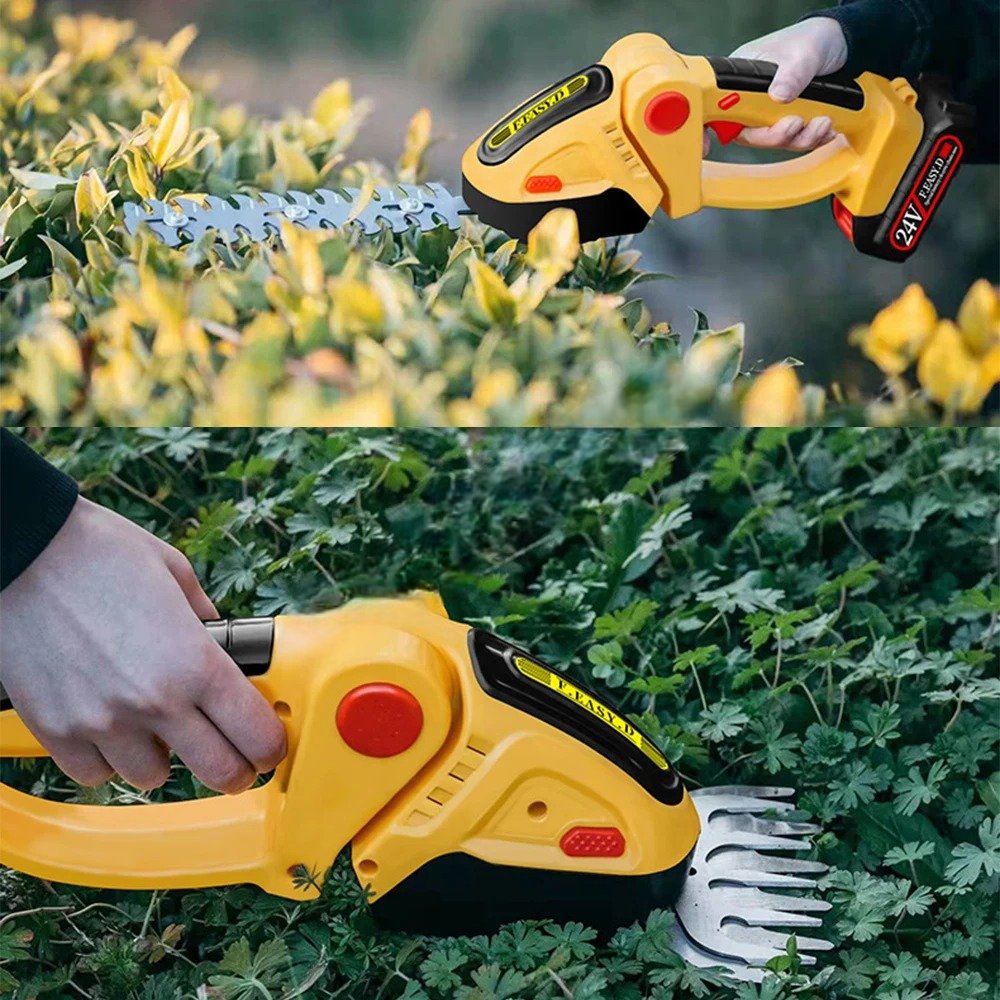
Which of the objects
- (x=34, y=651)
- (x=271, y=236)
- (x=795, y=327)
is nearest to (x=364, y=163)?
(x=271, y=236)

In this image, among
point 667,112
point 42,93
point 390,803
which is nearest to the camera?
point 390,803

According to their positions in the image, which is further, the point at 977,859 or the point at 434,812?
the point at 977,859

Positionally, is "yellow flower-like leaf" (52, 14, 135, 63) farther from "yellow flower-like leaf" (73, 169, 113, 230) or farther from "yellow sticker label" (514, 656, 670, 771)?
"yellow sticker label" (514, 656, 670, 771)

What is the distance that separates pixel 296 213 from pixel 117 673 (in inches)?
27.4

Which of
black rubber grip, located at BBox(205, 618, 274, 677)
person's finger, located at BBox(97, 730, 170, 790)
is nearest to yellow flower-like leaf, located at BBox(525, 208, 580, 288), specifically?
black rubber grip, located at BBox(205, 618, 274, 677)

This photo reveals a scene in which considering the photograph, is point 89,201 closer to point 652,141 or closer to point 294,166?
point 294,166

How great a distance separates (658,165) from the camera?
167cm

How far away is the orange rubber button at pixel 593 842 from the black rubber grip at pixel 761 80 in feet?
3.03

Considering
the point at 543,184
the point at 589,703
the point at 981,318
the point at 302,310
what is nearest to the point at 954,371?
the point at 981,318

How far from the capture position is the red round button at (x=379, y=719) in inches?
51.7

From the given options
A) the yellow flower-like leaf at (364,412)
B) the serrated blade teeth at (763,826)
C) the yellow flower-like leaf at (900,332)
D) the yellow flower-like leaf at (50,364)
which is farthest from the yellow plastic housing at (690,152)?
the serrated blade teeth at (763,826)

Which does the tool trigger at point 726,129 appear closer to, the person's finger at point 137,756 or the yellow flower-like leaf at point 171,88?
the yellow flower-like leaf at point 171,88

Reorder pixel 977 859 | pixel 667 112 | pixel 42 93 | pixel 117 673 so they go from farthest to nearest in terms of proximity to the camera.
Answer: pixel 42 93 < pixel 667 112 < pixel 977 859 < pixel 117 673

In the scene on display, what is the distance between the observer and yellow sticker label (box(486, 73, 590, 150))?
1645 millimetres
